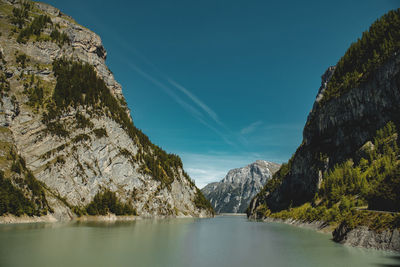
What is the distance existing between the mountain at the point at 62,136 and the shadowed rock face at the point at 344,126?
79.0m

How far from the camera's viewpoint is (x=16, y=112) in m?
106

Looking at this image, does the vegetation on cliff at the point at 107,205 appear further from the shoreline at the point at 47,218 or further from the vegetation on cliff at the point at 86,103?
the vegetation on cliff at the point at 86,103

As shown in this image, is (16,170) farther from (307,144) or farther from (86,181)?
(307,144)

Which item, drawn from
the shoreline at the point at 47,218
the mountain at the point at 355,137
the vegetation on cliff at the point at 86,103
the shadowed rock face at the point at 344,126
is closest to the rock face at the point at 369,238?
the mountain at the point at 355,137

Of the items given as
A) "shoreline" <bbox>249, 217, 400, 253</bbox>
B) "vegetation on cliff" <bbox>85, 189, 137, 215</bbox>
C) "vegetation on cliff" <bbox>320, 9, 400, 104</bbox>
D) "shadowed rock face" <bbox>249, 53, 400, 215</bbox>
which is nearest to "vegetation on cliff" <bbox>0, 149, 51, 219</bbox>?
"vegetation on cliff" <bbox>85, 189, 137, 215</bbox>

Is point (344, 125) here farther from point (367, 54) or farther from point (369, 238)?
point (369, 238)

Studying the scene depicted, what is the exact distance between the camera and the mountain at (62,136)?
8781 centimetres

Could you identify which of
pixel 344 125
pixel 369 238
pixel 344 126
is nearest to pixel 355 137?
pixel 344 126

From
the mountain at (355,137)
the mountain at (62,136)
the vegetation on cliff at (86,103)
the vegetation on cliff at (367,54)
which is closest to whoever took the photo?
A: the mountain at (355,137)

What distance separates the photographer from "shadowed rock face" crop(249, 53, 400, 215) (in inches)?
3765

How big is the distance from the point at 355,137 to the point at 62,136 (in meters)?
130

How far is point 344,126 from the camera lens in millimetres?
115312

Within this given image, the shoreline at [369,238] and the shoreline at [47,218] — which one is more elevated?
the shoreline at [369,238]

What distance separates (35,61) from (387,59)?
6280 inches
